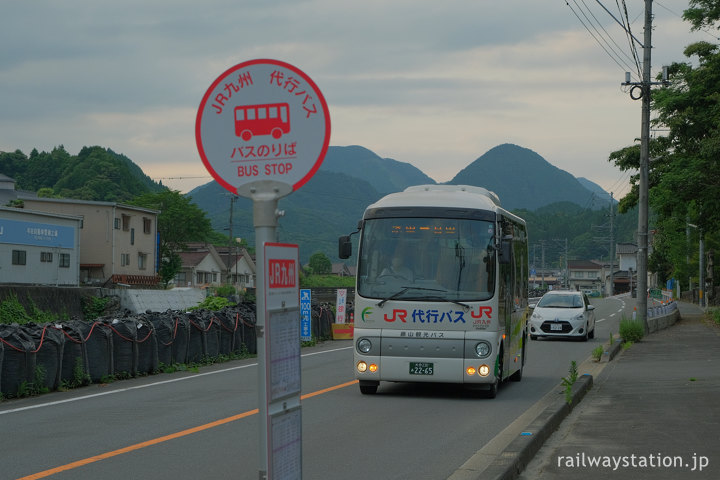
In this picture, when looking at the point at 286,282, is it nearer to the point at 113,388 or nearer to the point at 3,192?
the point at 113,388

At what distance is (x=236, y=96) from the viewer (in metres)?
4.32

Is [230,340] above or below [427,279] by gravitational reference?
below

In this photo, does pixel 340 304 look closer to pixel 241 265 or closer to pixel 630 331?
pixel 630 331

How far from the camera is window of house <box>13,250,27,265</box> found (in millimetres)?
49219

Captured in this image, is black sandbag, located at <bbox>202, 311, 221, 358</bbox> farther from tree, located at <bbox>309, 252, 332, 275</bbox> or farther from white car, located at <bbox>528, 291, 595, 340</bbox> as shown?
tree, located at <bbox>309, 252, 332, 275</bbox>

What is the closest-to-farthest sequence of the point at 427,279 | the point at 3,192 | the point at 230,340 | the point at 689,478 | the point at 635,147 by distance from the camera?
the point at 689,478 → the point at 427,279 → the point at 230,340 → the point at 635,147 → the point at 3,192

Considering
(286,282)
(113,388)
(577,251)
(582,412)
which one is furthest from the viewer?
(577,251)

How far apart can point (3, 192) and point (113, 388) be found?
3577 inches

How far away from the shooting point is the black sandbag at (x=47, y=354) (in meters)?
14.4

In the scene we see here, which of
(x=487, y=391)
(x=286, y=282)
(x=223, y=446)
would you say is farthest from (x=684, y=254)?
(x=286, y=282)

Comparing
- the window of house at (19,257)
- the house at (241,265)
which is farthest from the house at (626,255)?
the window of house at (19,257)

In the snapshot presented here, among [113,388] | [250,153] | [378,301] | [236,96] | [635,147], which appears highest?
[635,147]

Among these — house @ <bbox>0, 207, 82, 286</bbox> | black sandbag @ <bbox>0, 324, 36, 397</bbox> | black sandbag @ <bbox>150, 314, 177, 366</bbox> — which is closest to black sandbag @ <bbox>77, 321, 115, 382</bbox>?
black sandbag @ <bbox>0, 324, 36, 397</bbox>

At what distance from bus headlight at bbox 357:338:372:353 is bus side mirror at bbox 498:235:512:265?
234 cm
